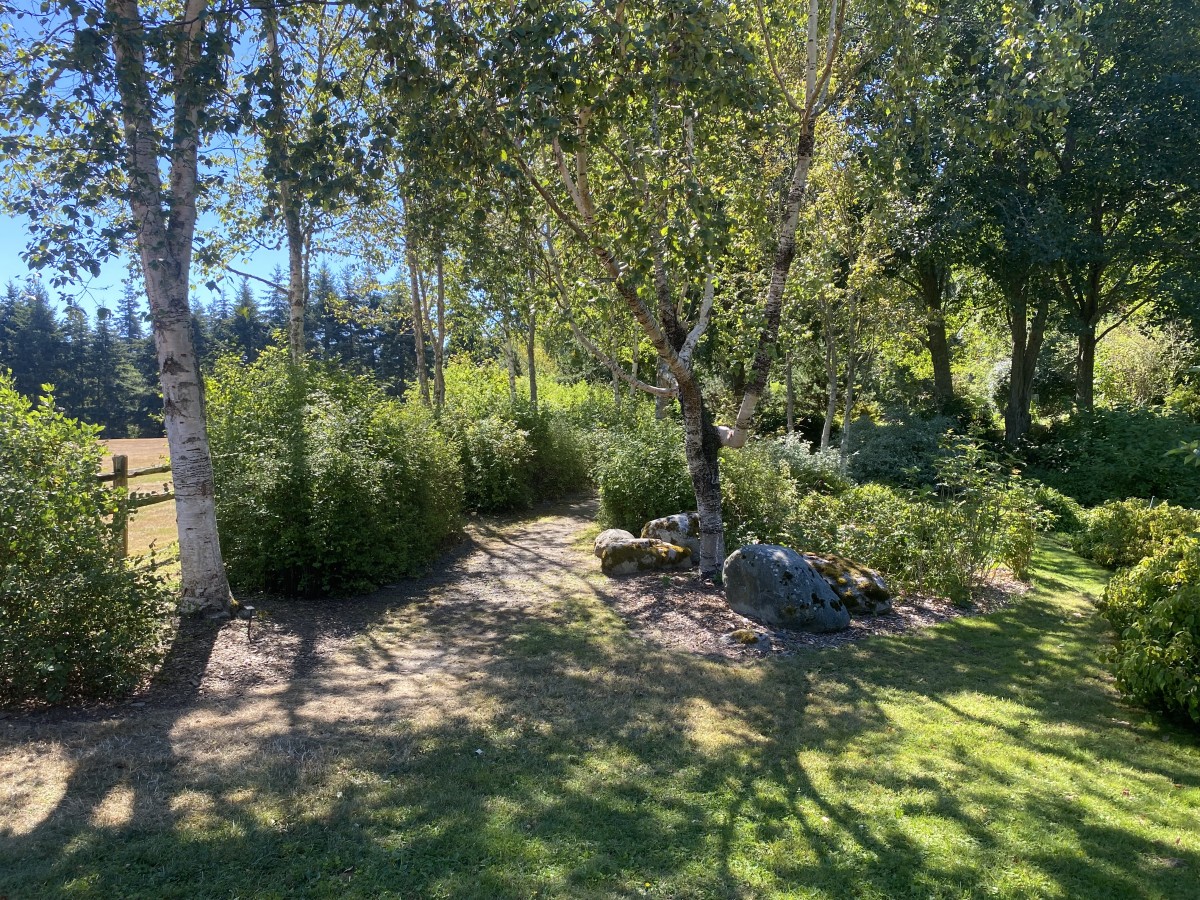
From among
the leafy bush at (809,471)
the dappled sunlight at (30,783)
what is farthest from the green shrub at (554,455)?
the dappled sunlight at (30,783)

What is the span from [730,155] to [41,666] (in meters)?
7.88

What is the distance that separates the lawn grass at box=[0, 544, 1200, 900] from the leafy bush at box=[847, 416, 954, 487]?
36.1 ft

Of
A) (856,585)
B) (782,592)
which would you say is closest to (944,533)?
(856,585)

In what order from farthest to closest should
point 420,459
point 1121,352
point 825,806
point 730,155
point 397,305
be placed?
point 1121,352
point 397,305
point 420,459
point 730,155
point 825,806

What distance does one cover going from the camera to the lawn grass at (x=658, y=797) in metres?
3.30

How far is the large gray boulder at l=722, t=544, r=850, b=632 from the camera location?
7.44 metres

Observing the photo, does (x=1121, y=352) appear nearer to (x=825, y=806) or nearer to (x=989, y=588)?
(x=989, y=588)

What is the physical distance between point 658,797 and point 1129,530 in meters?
9.57

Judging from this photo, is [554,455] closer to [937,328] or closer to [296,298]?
[296,298]

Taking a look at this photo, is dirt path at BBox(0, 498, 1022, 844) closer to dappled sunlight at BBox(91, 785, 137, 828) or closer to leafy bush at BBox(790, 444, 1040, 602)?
dappled sunlight at BBox(91, 785, 137, 828)

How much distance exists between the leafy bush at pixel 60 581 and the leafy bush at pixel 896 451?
14644mm

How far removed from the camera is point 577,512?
15195mm

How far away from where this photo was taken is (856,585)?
8.14 m

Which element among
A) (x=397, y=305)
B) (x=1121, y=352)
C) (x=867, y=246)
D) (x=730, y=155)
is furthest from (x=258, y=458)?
(x=1121, y=352)
